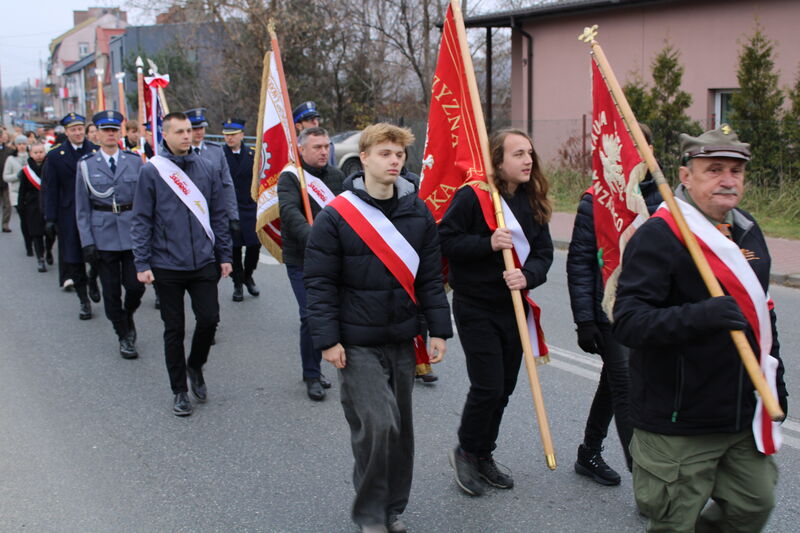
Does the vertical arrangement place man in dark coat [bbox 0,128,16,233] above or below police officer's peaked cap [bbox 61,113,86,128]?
below

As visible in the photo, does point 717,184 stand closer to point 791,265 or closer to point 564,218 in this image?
point 791,265

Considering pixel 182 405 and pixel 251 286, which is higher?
pixel 251 286

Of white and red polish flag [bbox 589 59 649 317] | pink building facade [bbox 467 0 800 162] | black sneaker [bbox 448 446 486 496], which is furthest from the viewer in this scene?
pink building facade [bbox 467 0 800 162]

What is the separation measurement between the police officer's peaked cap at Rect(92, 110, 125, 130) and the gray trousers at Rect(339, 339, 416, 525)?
14.1 ft

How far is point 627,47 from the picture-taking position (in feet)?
63.0

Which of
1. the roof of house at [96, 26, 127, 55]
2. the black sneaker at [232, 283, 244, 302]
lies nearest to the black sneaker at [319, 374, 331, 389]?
the black sneaker at [232, 283, 244, 302]

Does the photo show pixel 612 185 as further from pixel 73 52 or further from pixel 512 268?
pixel 73 52

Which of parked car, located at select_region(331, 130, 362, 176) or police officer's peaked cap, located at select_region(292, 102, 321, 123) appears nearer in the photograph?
police officer's peaked cap, located at select_region(292, 102, 321, 123)

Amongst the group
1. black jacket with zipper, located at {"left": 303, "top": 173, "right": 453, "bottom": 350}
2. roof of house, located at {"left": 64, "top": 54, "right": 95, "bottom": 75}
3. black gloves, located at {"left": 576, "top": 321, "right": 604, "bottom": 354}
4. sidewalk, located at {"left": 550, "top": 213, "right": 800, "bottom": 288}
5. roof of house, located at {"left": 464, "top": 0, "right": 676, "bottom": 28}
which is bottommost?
sidewalk, located at {"left": 550, "top": 213, "right": 800, "bottom": 288}

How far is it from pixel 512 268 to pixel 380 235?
64cm

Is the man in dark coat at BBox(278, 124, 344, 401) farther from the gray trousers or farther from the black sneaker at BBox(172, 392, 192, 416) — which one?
the gray trousers

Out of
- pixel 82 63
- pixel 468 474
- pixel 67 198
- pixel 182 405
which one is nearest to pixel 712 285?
pixel 468 474

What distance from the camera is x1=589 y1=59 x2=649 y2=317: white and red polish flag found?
3178 mm

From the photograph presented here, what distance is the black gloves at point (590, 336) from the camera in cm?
390
